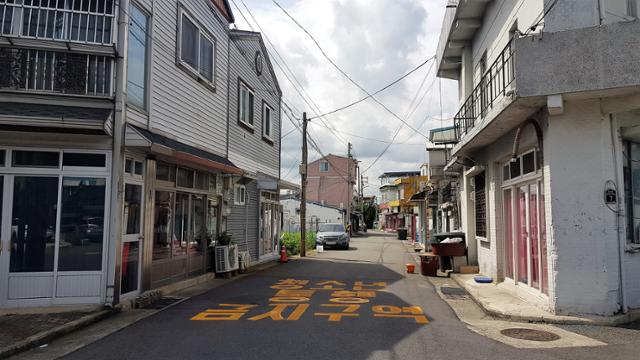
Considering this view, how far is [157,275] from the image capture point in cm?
1105

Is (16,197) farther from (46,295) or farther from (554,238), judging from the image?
(554,238)

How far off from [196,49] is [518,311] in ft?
32.8

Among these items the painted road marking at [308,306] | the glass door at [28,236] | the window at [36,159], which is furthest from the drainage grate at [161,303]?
the window at [36,159]

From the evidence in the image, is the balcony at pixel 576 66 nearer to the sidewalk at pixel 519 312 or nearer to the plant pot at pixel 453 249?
the sidewalk at pixel 519 312

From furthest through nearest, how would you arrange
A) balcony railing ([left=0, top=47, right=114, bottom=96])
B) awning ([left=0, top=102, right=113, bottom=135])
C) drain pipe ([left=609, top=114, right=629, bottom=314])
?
balcony railing ([left=0, top=47, right=114, bottom=96]), awning ([left=0, top=102, right=113, bottom=135]), drain pipe ([left=609, top=114, right=629, bottom=314])

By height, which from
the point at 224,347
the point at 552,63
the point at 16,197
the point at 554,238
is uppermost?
the point at 552,63

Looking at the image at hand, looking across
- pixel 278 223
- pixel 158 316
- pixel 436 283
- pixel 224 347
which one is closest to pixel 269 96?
pixel 278 223

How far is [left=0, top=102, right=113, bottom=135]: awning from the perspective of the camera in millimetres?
8285

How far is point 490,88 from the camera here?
36.5ft

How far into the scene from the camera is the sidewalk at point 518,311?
25.9 ft

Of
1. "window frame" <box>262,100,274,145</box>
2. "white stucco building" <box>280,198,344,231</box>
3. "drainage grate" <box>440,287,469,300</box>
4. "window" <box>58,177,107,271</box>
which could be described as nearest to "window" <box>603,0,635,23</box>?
"drainage grate" <box>440,287,469,300</box>

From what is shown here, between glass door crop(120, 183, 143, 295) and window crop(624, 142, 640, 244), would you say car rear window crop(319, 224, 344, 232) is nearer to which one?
glass door crop(120, 183, 143, 295)

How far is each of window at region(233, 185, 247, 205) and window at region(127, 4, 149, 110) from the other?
21.2 ft

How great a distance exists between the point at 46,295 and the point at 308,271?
363 inches
